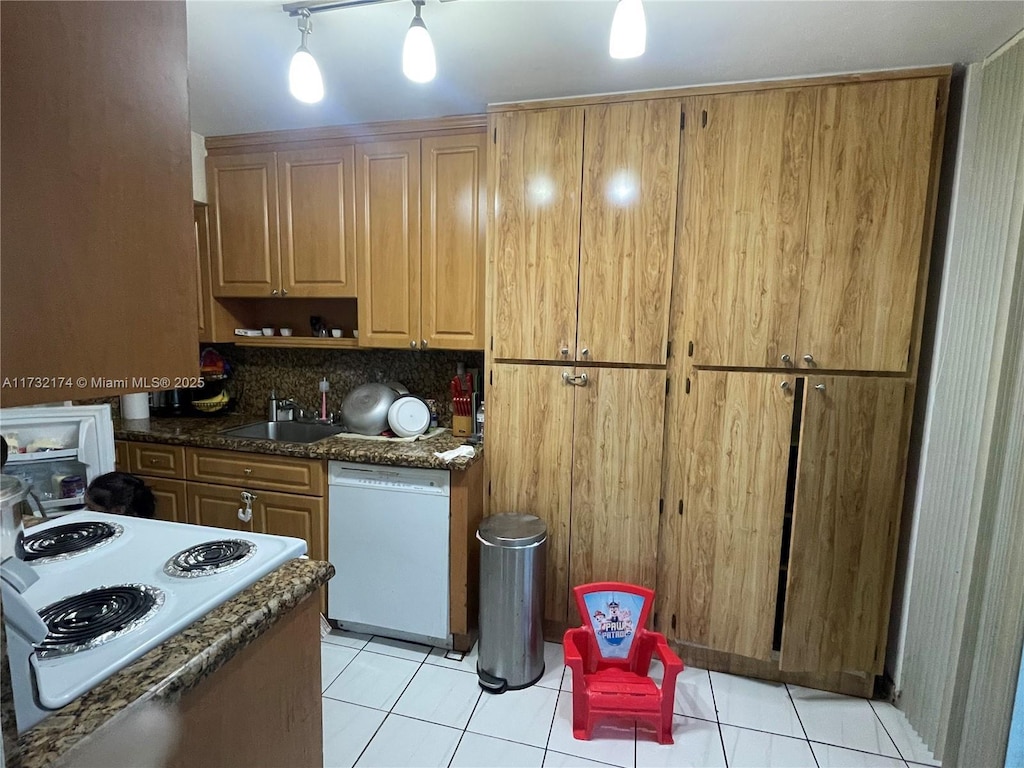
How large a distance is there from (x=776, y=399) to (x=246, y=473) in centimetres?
225

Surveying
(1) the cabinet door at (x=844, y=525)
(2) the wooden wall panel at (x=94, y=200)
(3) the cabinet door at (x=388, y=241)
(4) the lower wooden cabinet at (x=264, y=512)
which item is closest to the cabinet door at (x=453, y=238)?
(3) the cabinet door at (x=388, y=241)

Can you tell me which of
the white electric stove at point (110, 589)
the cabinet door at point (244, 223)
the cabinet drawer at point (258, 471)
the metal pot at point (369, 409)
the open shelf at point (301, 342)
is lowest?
the cabinet drawer at point (258, 471)

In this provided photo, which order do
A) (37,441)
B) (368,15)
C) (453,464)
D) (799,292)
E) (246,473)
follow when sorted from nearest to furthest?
(368,15), (37,441), (799,292), (453,464), (246,473)

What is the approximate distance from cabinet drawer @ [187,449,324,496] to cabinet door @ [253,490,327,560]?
1.7 inches

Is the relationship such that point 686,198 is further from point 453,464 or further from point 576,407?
point 453,464

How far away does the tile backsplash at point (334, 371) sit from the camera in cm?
259

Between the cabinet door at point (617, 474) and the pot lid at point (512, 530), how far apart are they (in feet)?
0.62

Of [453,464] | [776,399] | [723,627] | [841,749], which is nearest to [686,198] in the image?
[776,399]

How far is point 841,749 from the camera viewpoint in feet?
5.58

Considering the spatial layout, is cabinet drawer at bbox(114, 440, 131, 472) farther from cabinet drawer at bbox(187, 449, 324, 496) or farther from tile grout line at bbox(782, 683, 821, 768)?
tile grout line at bbox(782, 683, 821, 768)

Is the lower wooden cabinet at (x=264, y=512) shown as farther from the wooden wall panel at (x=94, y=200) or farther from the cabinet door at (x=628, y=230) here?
the wooden wall panel at (x=94, y=200)

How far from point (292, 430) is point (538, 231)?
173 centimetres

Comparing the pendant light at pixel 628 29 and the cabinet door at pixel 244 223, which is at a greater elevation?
the pendant light at pixel 628 29

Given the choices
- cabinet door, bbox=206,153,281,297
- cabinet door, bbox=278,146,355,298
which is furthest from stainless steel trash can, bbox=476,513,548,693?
cabinet door, bbox=206,153,281,297
